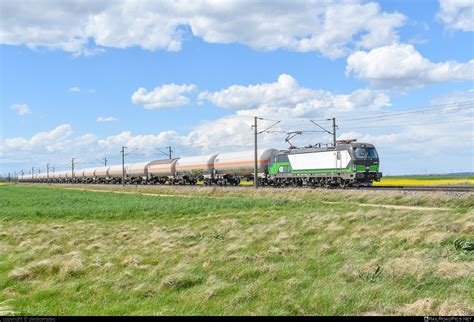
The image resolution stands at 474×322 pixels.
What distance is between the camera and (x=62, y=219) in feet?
99.3

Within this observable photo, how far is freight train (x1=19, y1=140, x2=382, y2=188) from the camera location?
42.6 meters

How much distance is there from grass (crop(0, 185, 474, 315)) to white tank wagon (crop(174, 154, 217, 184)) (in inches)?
1690

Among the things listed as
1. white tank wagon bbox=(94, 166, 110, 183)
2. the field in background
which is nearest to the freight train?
white tank wagon bbox=(94, 166, 110, 183)

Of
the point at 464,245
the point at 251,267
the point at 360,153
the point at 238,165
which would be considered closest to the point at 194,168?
the point at 238,165

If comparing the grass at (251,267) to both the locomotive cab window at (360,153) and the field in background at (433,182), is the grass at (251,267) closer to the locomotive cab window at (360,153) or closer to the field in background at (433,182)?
the locomotive cab window at (360,153)

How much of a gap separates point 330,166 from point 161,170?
41510 mm

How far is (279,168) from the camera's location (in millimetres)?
52969

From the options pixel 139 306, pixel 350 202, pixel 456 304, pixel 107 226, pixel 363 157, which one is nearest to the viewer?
pixel 456 304

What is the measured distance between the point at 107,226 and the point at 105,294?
577 inches

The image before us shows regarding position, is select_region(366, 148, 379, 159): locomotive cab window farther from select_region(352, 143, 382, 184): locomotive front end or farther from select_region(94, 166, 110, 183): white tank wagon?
select_region(94, 166, 110, 183): white tank wagon

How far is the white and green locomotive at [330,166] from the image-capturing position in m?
42.1

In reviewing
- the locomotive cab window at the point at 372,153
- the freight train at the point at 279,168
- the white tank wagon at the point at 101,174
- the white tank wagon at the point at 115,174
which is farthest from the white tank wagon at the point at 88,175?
the locomotive cab window at the point at 372,153

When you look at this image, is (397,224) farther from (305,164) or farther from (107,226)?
(305,164)

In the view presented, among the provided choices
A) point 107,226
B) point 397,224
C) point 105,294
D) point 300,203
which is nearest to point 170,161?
point 300,203
